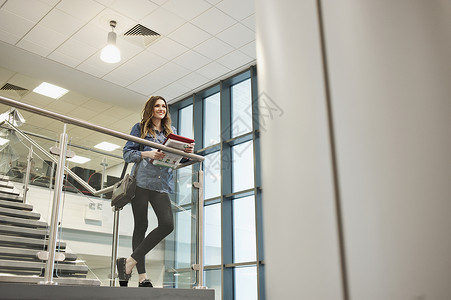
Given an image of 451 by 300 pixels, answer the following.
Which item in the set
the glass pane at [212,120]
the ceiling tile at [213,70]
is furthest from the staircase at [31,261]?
the glass pane at [212,120]

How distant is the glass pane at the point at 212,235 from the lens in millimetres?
5566

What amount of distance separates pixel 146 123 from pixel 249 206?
290 cm

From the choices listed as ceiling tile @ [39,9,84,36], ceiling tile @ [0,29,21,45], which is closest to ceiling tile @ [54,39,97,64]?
ceiling tile @ [39,9,84,36]

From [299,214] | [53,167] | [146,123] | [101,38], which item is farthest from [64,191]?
[101,38]

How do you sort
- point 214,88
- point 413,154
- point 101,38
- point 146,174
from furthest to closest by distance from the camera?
point 214,88, point 101,38, point 146,174, point 413,154

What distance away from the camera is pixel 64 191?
2352 mm

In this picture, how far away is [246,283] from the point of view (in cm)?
524

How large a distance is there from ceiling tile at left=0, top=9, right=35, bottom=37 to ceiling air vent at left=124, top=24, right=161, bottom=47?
45.2 inches

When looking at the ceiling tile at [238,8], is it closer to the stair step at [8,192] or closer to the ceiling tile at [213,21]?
the ceiling tile at [213,21]

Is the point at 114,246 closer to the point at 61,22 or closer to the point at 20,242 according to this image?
the point at 20,242

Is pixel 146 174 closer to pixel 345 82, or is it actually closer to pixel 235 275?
pixel 345 82

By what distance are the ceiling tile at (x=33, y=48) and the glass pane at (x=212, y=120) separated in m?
2.47

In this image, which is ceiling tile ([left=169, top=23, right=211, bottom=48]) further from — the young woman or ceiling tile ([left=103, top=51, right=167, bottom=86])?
the young woman

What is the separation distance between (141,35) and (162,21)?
432 millimetres
